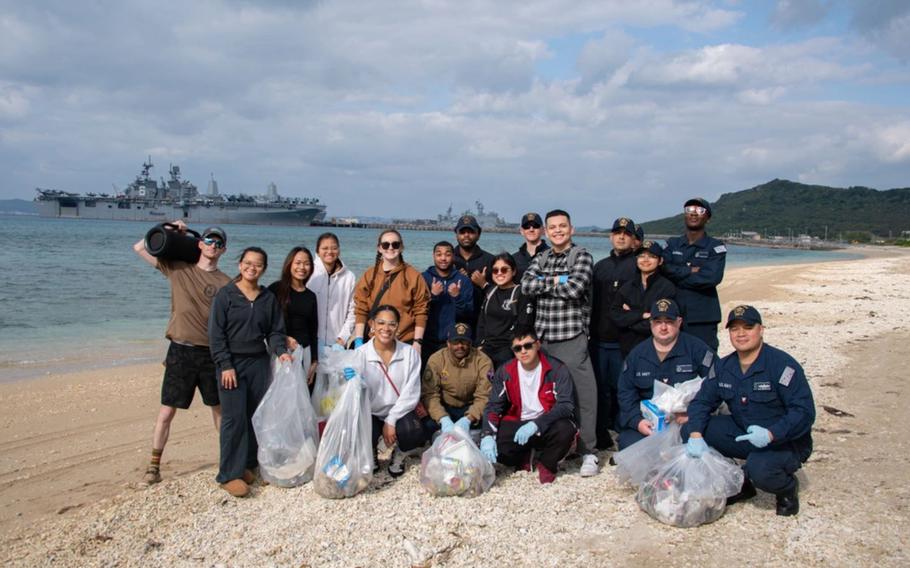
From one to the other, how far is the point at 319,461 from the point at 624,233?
2.78 m

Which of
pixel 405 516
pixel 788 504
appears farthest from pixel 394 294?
pixel 788 504

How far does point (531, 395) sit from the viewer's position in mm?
4496

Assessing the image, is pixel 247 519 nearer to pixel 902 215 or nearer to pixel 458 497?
pixel 458 497

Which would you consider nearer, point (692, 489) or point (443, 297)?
point (692, 489)

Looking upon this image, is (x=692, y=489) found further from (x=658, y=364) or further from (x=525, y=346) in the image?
(x=525, y=346)

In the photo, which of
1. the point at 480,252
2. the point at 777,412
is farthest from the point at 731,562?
the point at 480,252

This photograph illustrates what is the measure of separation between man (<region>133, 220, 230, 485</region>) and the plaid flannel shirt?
90.9 inches

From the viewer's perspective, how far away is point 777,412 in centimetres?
381

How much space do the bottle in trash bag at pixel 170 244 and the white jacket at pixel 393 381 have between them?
4.51ft

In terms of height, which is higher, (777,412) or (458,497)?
(777,412)

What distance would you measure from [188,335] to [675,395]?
336cm

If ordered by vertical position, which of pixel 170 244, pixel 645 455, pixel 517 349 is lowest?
pixel 645 455

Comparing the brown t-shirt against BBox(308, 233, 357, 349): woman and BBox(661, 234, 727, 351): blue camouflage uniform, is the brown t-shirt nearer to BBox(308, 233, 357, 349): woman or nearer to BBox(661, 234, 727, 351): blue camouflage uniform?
BBox(308, 233, 357, 349): woman

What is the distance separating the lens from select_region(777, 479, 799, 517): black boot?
146 inches
